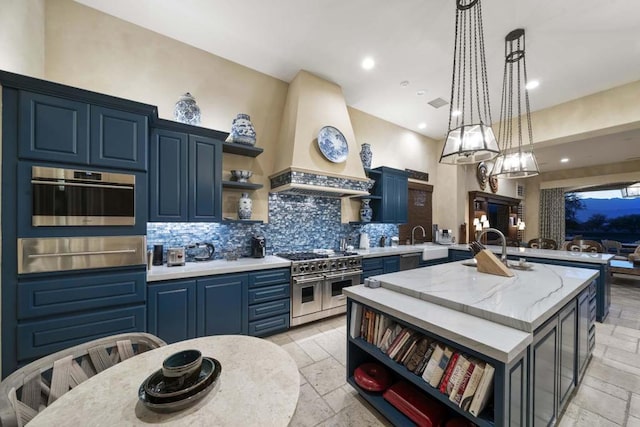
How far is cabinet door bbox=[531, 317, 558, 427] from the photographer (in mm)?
1265

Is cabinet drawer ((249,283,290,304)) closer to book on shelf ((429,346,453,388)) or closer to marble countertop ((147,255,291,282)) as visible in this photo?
marble countertop ((147,255,291,282))

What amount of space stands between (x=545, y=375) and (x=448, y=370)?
655mm

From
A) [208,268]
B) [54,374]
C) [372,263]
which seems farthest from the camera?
A: [372,263]

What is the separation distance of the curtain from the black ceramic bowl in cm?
1098

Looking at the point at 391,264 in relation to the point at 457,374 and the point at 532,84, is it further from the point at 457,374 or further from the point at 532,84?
the point at 532,84

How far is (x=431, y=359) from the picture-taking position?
1.34m

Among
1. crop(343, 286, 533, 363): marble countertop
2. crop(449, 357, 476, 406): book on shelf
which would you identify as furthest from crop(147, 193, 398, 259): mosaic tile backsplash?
crop(449, 357, 476, 406): book on shelf

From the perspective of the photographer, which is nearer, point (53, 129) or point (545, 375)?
point (545, 375)

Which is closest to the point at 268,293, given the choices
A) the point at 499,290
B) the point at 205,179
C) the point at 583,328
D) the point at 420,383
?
the point at 205,179

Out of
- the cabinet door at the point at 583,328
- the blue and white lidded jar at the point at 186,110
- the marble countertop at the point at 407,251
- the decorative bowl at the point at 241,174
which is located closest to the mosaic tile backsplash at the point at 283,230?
the marble countertop at the point at 407,251

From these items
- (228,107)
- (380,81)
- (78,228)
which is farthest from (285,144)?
(78,228)

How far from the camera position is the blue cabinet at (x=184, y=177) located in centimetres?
242

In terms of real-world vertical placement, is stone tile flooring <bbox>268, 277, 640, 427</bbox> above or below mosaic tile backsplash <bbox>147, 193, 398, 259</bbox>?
below

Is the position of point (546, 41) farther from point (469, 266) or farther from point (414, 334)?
point (414, 334)
